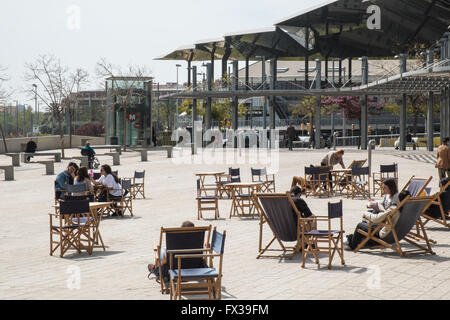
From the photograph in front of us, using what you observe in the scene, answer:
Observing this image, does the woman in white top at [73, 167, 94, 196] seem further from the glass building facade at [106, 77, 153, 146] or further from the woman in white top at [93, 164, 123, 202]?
the glass building facade at [106, 77, 153, 146]

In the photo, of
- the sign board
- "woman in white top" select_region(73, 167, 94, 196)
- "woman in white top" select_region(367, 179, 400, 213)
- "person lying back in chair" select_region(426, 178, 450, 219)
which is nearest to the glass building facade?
the sign board

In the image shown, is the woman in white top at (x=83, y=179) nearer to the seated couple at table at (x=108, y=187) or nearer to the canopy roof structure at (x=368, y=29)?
the seated couple at table at (x=108, y=187)

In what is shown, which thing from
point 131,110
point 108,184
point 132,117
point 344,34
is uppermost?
point 344,34

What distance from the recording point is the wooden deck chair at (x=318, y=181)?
19.3m

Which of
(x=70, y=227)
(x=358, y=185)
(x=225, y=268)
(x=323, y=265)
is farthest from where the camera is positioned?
(x=358, y=185)

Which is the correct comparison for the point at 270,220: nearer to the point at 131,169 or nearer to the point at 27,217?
the point at 27,217

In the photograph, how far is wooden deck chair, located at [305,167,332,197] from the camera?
19.3 meters

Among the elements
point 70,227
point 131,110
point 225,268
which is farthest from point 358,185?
point 131,110

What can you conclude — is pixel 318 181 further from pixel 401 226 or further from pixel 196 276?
pixel 196 276

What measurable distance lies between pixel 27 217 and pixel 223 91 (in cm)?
3896

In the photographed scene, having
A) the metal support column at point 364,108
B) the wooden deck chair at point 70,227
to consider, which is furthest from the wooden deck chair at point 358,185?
the metal support column at point 364,108

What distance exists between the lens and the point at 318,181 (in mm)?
19266

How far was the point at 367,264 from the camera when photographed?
33.0ft
